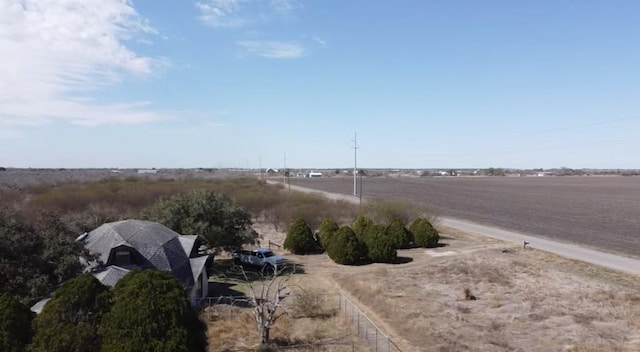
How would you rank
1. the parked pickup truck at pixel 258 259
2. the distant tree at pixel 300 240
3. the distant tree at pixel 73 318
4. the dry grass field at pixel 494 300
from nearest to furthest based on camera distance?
1. the distant tree at pixel 73 318
2. the dry grass field at pixel 494 300
3. the parked pickup truck at pixel 258 259
4. the distant tree at pixel 300 240

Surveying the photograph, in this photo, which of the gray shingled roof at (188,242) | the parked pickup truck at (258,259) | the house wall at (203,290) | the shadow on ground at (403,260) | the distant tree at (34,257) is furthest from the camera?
the shadow on ground at (403,260)

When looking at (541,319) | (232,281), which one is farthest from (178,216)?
(541,319)

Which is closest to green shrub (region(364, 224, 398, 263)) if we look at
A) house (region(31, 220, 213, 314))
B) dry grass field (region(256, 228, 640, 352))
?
dry grass field (region(256, 228, 640, 352))

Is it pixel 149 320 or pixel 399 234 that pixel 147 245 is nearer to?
pixel 149 320

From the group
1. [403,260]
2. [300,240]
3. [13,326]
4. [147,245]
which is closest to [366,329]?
[147,245]

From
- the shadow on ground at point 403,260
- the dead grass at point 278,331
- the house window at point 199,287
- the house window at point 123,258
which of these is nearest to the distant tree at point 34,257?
the house window at point 123,258

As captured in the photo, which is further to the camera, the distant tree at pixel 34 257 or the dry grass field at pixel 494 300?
the distant tree at pixel 34 257

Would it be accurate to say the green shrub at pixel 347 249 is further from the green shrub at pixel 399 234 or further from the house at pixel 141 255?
the house at pixel 141 255

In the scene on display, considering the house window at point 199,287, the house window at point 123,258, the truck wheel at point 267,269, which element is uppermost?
the house window at point 123,258

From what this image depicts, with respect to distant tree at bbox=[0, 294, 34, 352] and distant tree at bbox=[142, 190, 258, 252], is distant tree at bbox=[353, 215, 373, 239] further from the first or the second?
distant tree at bbox=[0, 294, 34, 352]
